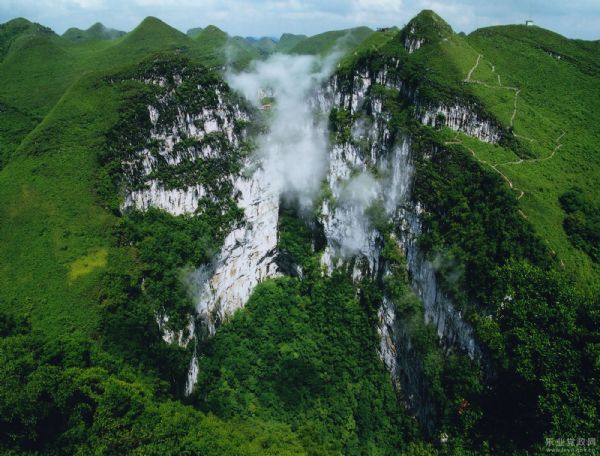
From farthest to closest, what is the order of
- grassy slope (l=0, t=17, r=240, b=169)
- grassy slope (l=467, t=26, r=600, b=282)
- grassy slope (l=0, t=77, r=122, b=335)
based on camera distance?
grassy slope (l=0, t=17, r=240, b=169)
grassy slope (l=467, t=26, r=600, b=282)
grassy slope (l=0, t=77, r=122, b=335)

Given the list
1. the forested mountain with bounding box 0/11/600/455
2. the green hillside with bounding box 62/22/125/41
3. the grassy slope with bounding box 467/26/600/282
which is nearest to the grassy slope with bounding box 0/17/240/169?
the forested mountain with bounding box 0/11/600/455

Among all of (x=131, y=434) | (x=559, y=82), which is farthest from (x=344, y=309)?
(x=559, y=82)

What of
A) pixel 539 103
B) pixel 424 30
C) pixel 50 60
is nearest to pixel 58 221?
pixel 424 30

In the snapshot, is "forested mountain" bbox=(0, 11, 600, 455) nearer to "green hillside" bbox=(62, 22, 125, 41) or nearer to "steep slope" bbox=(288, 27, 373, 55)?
"steep slope" bbox=(288, 27, 373, 55)

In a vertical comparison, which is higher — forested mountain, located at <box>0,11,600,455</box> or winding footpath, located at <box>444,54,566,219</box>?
winding footpath, located at <box>444,54,566,219</box>

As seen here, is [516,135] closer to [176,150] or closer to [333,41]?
[176,150]

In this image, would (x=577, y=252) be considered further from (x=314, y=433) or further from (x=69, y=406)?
(x=69, y=406)
